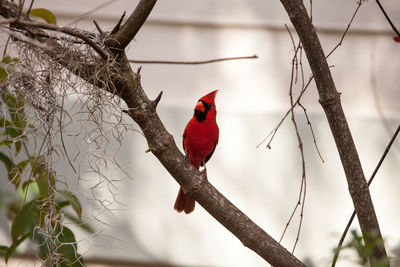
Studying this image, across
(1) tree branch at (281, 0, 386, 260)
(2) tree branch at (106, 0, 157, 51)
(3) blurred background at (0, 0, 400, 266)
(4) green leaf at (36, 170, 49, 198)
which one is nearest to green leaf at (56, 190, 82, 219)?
(4) green leaf at (36, 170, 49, 198)

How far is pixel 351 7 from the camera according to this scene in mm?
2910

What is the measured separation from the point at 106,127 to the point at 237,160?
72 cm

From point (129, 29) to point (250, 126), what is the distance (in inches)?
63.7

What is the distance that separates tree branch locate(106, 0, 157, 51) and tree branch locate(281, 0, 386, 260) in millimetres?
396

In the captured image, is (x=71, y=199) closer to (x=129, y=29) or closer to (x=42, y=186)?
(x=42, y=186)

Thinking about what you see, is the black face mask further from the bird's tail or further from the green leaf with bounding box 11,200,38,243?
the green leaf with bounding box 11,200,38,243

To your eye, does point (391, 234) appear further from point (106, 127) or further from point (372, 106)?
point (106, 127)

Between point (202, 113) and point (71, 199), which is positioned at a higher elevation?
point (202, 113)

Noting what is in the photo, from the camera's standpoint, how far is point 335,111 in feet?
5.14

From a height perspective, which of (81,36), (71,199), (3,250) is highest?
(81,36)

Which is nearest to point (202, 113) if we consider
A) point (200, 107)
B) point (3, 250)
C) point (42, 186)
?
point (200, 107)

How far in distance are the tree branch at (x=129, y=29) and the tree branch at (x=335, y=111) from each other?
40 cm

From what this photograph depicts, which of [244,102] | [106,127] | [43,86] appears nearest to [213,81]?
[244,102]

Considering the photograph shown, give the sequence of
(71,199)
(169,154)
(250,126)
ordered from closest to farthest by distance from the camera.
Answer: (169,154) < (71,199) < (250,126)
